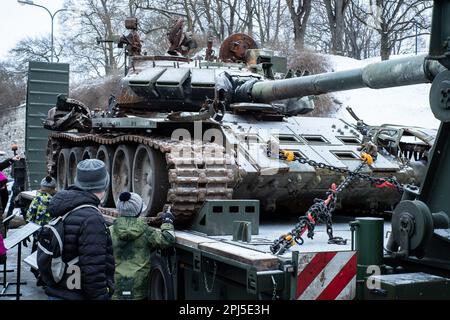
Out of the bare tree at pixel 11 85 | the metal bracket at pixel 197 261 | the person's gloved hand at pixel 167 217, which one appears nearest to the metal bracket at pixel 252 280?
the metal bracket at pixel 197 261

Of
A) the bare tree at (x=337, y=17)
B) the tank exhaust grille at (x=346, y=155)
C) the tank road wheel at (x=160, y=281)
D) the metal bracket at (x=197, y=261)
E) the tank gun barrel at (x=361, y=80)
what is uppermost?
the bare tree at (x=337, y=17)

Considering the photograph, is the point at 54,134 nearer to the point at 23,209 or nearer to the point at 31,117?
the point at 23,209

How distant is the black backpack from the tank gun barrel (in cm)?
258

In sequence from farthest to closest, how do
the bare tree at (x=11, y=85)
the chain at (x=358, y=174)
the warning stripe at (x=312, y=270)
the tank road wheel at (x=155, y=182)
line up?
the bare tree at (x=11, y=85) < the tank road wheel at (x=155, y=182) < the chain at (x=358, y=174) < the warning stripe at (x=312, y=270)

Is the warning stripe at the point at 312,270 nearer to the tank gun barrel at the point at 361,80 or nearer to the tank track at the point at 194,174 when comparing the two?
the tank gun barrel at the point at 361,80

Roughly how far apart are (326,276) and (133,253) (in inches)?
82.3

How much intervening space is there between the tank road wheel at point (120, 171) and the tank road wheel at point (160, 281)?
1.20m

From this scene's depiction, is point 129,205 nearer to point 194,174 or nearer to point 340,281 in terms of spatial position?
point 194,174

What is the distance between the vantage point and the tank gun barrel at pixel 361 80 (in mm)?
5090

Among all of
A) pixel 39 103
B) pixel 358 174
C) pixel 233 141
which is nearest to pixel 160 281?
pixel 233 141

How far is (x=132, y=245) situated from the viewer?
6.31 m

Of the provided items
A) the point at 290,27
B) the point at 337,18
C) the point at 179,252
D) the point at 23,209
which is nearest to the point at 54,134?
the point at 23,209

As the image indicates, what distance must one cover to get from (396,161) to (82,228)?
5002mm

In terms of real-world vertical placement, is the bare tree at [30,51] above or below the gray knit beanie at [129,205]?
above
